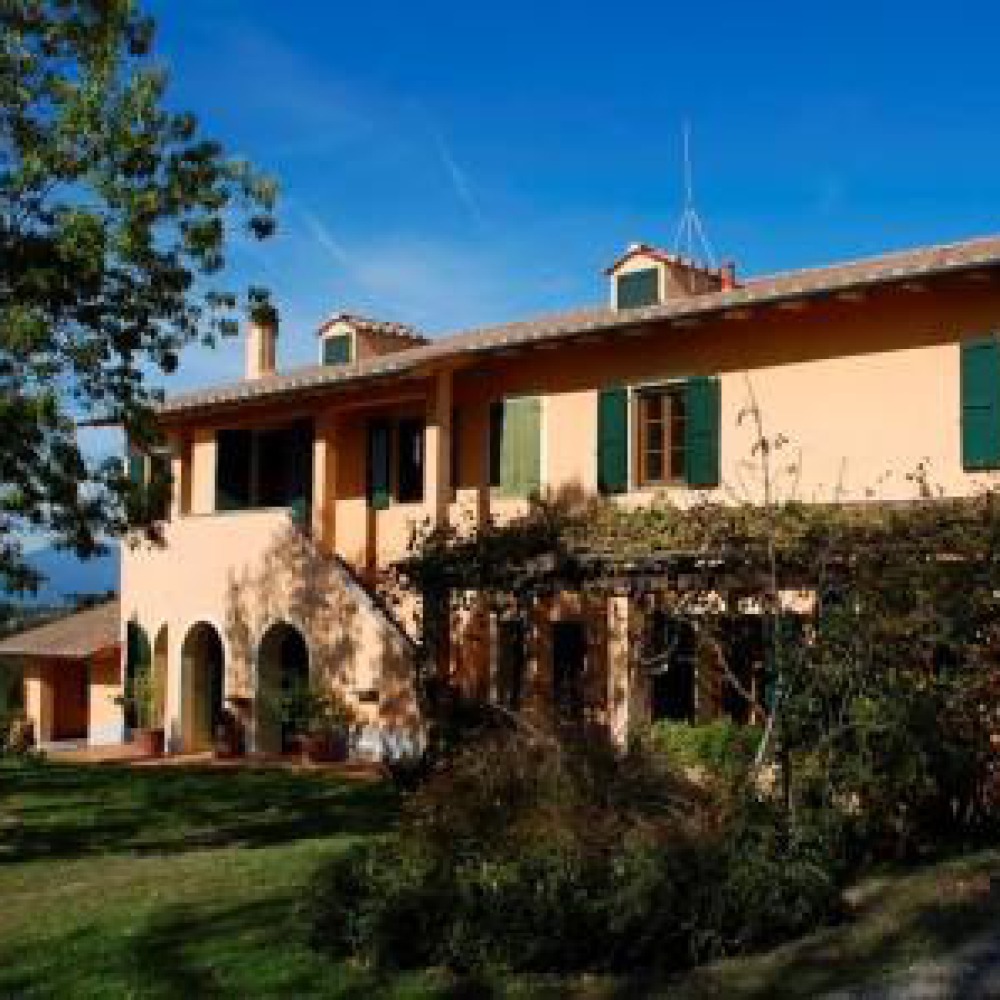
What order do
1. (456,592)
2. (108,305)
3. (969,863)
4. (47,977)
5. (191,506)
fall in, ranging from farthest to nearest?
(191,506)
(456,592)
(108,305)
(969,863)
(47,977)

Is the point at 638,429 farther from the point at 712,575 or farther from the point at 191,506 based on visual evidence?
the point at 191,506

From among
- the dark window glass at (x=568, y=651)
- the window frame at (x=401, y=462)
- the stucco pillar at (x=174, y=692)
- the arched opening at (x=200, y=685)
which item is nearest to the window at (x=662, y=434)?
the dark window glass at (x=568, y=651)

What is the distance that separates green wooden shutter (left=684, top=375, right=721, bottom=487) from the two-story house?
0.03 metres

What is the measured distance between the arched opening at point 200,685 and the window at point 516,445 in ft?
24.2

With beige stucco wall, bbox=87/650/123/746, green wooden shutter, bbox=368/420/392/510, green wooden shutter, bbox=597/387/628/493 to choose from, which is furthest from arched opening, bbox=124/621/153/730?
green wooden shutter, bbox=597/387/628/493

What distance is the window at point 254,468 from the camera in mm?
25781

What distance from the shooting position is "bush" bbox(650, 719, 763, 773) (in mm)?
11500

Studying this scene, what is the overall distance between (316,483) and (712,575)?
11341 millimetres

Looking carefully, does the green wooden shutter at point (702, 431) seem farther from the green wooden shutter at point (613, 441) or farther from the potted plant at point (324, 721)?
the potted plant at point (324, 721)

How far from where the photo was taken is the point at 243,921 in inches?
401

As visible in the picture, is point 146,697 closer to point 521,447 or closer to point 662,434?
point 521,447

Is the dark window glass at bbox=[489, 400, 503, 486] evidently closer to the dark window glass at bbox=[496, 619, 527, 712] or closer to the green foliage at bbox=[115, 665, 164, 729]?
the dark window glass at bbox=[496, 619, 527, 712]

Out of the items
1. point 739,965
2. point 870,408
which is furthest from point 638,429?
point 739,965

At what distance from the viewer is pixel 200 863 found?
13000 millimetres
